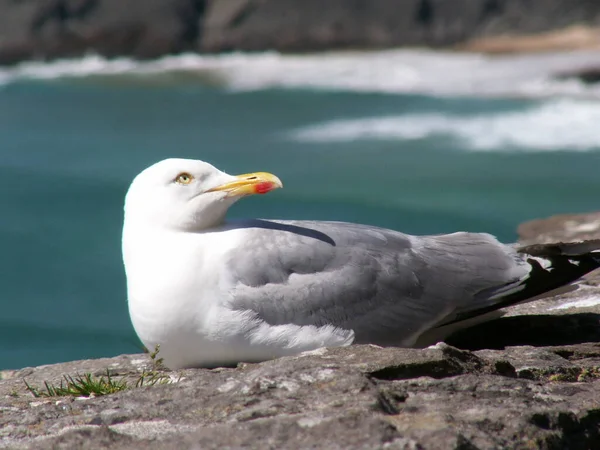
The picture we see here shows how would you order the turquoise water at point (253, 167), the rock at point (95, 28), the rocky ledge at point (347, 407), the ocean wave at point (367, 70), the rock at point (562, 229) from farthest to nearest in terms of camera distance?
the rock at point (95, 28) < the ocean wave at point (367, 70) < the turquoise water at point (253, 167) < the rock at point (562, 229) < the rocky ledge at point (347, 407)

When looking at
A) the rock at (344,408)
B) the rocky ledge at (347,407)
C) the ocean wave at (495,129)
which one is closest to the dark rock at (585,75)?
the ocean wave at (495,129)

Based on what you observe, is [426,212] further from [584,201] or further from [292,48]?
[292,48]

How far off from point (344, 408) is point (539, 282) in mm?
1334

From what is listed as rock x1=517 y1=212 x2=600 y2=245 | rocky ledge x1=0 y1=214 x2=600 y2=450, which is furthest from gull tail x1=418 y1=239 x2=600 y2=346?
rock x1=517 y1=212 x2=600 y2=245

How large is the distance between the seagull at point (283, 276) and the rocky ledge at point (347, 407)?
18cm

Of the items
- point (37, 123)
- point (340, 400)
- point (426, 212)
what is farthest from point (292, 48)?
point (340, 400)

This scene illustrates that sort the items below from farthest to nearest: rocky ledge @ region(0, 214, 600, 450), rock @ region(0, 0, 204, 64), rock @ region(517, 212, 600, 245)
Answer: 1. rock @ region(0, 0, 204, 64)
2. rock @ region(517, 212, 600, 245)
3. rocky ledge @ region(0, 214, 600, 450)

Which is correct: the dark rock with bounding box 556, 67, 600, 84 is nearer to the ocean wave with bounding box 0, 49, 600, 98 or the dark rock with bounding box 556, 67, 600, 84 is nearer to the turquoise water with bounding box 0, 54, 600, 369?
the ocean wave with bounding box 0, 49, 600, 98

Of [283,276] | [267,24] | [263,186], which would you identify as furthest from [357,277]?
[267,24]

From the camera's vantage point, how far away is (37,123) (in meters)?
11.5

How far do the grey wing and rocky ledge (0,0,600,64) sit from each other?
43.3ft

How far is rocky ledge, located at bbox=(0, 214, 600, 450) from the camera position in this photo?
202 centimetres

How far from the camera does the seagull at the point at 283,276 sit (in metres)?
3.01

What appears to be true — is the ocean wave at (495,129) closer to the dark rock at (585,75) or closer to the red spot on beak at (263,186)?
the dark rock at (585,75)
